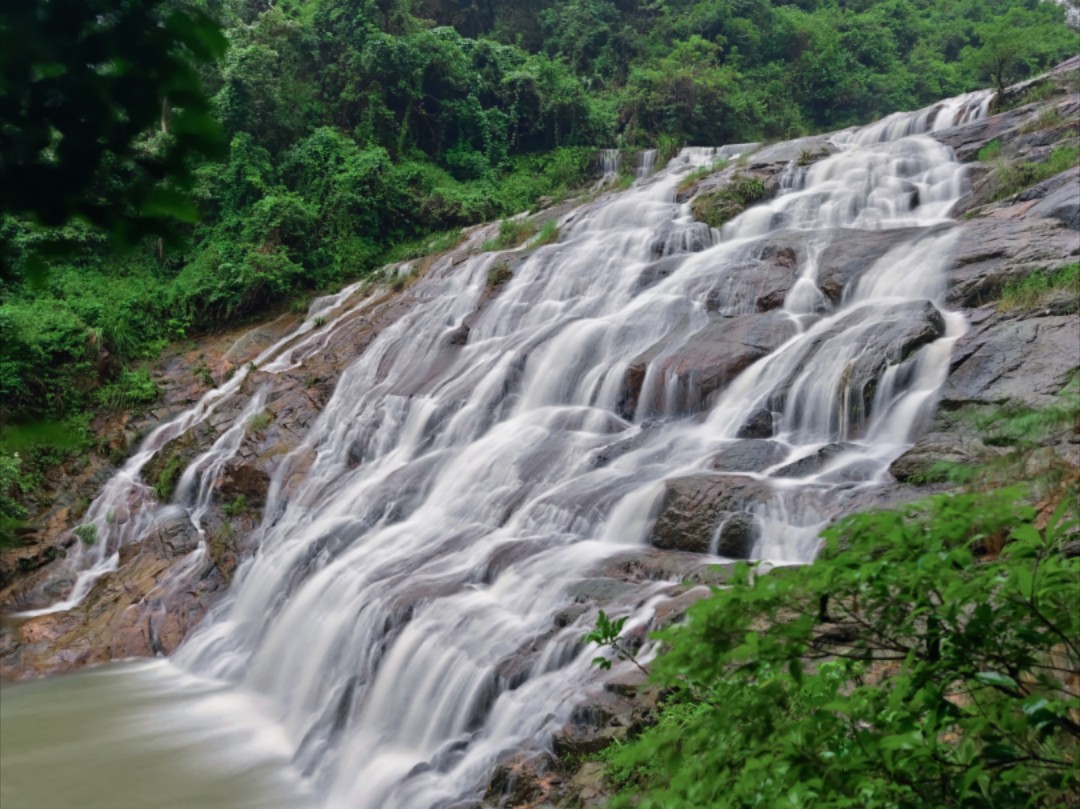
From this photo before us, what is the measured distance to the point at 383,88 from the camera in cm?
2570

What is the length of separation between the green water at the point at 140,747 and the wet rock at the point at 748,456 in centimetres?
480

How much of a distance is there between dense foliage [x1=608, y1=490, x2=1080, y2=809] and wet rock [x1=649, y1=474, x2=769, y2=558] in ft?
15.4

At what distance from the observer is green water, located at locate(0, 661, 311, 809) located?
683 centimetres

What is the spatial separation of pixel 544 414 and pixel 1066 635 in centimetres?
913

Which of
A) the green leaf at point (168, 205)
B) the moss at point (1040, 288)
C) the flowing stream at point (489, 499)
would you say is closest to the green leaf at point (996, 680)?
the green leaf at point (168, 205)

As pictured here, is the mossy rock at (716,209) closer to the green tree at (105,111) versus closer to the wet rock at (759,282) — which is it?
the wet rock at (759,282)

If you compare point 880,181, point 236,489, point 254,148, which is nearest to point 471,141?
point 254,148

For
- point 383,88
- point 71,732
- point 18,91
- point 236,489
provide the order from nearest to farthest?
1. point 18,91
2. point 71,732
3. point 236,489
4. point 383,88

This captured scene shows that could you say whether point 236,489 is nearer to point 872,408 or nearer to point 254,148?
point 872,408

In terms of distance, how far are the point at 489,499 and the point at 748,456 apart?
9.82 feet

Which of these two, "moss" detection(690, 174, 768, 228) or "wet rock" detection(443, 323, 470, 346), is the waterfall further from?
"wet rock" detection(443, 323, 470, 346)

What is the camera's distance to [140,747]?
775cm

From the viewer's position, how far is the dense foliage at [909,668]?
6.71ft

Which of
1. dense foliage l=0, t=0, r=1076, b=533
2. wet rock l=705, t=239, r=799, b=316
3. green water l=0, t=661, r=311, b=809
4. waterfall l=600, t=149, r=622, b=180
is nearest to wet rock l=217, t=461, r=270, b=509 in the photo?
dense foliage l=0, t=0, r=1076, b=533
